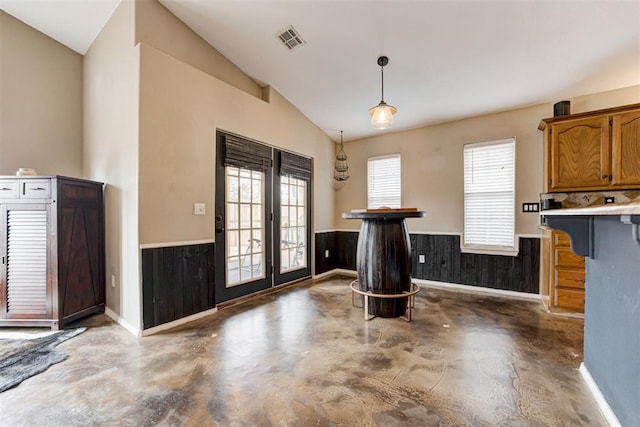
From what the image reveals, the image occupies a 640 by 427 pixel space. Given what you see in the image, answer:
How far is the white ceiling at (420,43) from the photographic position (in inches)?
90.8

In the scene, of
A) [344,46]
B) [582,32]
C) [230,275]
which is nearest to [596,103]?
[582,32]

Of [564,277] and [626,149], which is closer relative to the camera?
[626,149]

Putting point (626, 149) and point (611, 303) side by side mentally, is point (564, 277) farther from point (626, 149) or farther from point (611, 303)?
point (611, 303)

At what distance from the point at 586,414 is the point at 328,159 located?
4240 millimetres

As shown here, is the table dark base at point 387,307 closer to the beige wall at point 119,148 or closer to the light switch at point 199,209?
the light switch at point 199,209

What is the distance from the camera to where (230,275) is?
3385 mm

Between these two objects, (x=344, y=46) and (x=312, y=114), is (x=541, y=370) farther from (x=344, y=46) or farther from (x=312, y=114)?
(x=312, y=114)

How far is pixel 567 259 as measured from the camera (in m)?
3.01

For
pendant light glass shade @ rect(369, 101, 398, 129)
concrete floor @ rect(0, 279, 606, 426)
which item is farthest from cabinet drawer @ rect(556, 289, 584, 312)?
pendant light glass shade @ rect(369, 101, 398, 129)

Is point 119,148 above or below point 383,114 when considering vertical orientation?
below

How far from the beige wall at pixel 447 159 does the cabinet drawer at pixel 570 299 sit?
788 millimetres

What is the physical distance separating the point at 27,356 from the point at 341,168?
433 centimetres

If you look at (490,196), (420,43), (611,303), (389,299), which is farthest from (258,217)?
(611,303)

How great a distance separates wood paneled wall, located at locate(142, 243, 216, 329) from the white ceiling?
2208 millimetres
